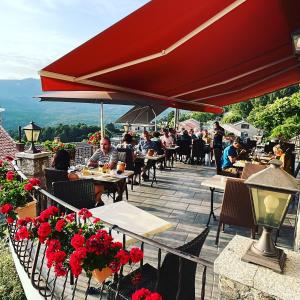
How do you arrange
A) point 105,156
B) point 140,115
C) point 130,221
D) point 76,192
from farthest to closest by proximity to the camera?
point 140,115 < point 105,156 < point 76,192 < point 130,221

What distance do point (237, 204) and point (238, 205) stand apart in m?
0.02

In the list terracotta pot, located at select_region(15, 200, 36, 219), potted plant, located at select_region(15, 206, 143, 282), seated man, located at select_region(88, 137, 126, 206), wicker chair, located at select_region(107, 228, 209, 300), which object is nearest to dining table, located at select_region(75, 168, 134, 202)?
seated man, located at select_region(88, 137, 126, 206)

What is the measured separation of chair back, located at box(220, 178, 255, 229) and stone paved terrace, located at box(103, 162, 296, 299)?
534 mm

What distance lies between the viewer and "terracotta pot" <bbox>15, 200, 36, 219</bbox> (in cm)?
441

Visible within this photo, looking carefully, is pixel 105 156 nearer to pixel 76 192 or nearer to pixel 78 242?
pixel 76 192

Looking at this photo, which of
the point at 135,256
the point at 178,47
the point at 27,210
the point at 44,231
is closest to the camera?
the point at 135,256

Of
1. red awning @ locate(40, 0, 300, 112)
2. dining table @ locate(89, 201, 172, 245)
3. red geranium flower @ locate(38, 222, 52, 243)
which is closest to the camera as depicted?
red awning @ locate(40, 0, 300, 112)

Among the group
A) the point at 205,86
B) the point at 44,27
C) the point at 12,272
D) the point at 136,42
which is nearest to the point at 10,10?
the point at 44,27

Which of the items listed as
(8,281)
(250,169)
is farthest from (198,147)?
(8,281)

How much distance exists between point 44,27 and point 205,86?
861cm

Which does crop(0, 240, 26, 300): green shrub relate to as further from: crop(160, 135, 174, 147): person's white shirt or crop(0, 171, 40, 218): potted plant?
crop(160, 135, 174, 147): person's white shirt

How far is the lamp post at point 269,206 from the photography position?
1.66 meters

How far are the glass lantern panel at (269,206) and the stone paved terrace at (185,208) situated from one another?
4.23 feet

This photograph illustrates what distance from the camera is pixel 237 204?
402 cm
